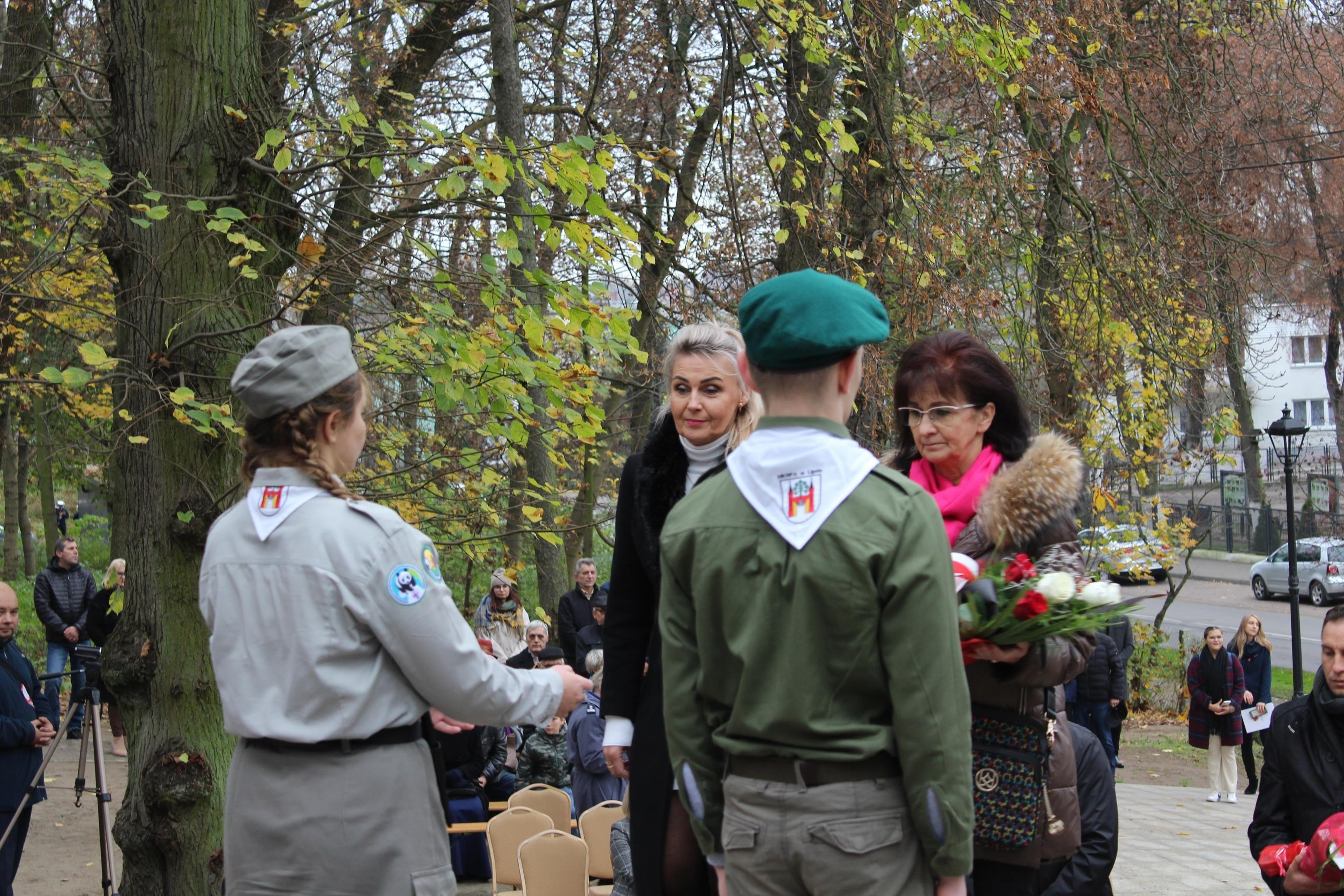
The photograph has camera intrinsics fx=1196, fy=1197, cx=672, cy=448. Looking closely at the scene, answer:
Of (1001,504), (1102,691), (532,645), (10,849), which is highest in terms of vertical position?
(1001,504)

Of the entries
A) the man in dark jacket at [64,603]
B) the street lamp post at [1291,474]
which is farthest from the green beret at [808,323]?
the street lamp post at [1291,474]

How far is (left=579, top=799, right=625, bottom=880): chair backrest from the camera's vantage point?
6867mm

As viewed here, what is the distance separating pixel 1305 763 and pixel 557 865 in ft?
12.8

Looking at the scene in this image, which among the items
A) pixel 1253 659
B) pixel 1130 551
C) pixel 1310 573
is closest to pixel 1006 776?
pixel 1253 659

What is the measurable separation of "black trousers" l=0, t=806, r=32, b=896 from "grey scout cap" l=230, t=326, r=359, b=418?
189 inches

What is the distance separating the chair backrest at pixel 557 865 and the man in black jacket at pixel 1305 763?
140 inches

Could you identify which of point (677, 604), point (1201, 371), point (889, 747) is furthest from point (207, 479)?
point (1201, 371)

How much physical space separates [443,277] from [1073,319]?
20.4 ft

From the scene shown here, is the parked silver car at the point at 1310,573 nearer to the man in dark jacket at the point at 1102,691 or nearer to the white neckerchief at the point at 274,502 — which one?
the man in dark jacket at the point at 1102,691

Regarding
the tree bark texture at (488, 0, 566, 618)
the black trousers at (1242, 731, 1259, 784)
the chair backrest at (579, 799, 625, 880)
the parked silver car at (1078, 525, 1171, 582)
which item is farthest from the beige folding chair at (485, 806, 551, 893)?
the black trousers at (1242, 731, 1259, 784)

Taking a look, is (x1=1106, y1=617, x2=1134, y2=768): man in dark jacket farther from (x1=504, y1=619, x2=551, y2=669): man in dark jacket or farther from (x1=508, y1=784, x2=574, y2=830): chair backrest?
(x1=508, y1=784, x2=574, y2=830): chair backrest

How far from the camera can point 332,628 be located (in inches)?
96.0

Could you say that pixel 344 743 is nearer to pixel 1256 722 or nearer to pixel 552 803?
pixel 1256 722

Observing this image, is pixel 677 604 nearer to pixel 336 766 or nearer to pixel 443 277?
pixel 336 766
